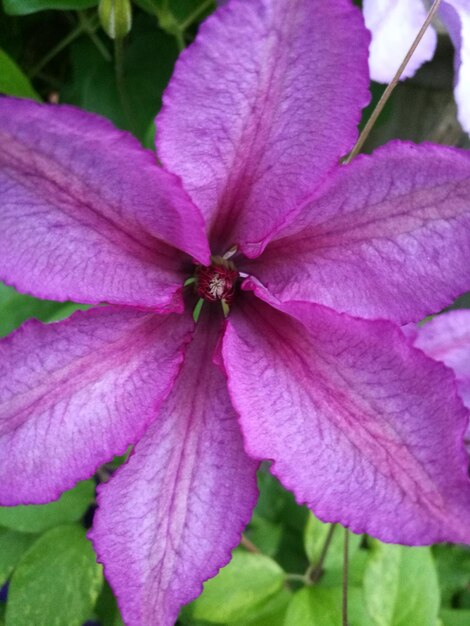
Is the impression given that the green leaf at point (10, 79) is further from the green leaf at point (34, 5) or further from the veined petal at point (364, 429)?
the veined petal at point (364, 429)

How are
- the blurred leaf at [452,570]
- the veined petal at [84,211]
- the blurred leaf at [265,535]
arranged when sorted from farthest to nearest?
the blurred leaf at [452,570], the blurred leaf at [265,535], the veined petal at [84,211]

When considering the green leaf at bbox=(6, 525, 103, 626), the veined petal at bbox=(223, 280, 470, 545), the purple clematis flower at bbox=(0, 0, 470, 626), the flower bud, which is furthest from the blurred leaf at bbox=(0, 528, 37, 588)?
the flower bud

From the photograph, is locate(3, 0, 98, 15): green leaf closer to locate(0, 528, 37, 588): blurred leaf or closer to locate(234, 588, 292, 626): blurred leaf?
locate(0, 528, 37, 588): blurred leaf

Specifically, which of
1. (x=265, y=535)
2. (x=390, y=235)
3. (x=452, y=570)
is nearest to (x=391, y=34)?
(x=390, y=235)

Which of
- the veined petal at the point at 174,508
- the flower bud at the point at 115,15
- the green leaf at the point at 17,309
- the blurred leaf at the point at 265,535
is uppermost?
the flower bud at the point at 115,15

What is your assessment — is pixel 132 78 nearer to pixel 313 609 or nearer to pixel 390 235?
pixel 390 235

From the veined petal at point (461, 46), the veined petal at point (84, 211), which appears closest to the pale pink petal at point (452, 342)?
the veined petal at point (461, 46)

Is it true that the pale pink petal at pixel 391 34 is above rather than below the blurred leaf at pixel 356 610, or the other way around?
above
